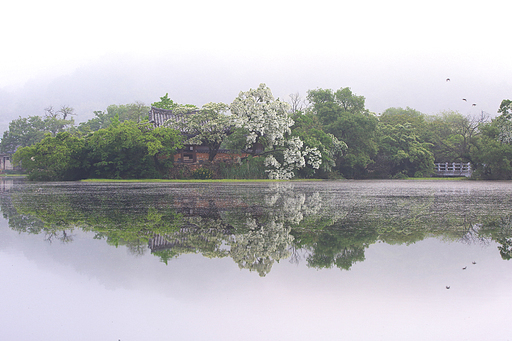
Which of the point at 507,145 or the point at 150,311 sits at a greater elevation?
the point at 507,145

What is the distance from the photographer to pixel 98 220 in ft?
22.7

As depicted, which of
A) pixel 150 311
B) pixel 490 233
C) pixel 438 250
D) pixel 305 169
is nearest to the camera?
pixel 150 311

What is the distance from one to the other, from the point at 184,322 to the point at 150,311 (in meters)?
0.30

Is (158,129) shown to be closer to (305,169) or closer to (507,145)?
(305,169)

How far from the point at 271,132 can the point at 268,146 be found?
6.48 feet

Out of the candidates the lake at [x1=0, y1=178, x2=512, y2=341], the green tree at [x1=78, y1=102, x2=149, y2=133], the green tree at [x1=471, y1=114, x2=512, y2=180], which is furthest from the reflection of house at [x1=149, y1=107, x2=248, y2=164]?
the green tree at [x1=78, y1=102, x2=149, y2=133]

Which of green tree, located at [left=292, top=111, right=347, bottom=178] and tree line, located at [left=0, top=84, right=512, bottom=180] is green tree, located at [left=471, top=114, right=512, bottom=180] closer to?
tree line, located at [left=0, top=84, right=512, bottom=180]

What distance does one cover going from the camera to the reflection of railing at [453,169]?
141 ft

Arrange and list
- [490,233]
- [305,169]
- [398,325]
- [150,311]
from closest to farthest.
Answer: [398,325] < [150,311] < [490,233] < [305,169]

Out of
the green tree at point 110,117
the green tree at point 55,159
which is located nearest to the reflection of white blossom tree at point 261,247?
the green tree at point 55,159

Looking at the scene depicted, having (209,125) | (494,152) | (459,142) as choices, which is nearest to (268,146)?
(209,125)

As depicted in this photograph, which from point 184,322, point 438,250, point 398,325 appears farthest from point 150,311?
point 438,250

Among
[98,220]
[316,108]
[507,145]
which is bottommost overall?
[98,220]

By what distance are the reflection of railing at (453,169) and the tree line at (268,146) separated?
93.9 inches
